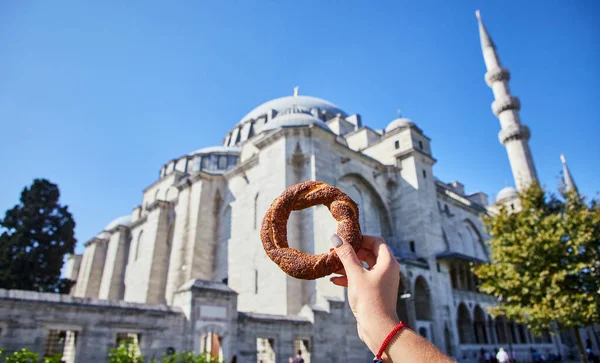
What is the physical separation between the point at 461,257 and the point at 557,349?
11542 mm

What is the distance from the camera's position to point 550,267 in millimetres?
10680

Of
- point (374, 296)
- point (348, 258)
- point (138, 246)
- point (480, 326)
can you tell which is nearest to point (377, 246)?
point (348, 258)

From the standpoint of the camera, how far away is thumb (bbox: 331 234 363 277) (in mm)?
1442

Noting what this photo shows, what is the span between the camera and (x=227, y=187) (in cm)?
2147

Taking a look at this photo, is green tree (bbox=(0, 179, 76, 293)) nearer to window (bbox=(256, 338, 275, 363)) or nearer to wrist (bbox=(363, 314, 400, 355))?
window (bbox=(256, 338, 275, 363))

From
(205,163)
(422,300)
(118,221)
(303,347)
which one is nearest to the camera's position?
(303,347)

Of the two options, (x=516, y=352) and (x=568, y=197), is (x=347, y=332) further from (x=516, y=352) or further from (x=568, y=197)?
(x=516, y=352)

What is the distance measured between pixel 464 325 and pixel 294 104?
20134mm

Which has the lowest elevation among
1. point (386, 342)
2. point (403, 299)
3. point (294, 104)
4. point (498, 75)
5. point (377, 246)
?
point (386, 342)

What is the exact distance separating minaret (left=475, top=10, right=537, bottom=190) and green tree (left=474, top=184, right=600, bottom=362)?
10595mm

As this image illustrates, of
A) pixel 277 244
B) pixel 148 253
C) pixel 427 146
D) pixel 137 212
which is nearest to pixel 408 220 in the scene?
pixel 427 146

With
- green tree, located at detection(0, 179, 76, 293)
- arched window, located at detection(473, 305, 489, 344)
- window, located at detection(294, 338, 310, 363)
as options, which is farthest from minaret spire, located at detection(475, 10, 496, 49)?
green tree, located at detection(0, 179, 76, 293)

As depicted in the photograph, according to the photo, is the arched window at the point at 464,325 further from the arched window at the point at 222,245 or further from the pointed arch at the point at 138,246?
the pointed arch at the point at 138,246

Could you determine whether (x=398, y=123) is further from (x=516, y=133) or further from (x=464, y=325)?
(x=464, y=325)
